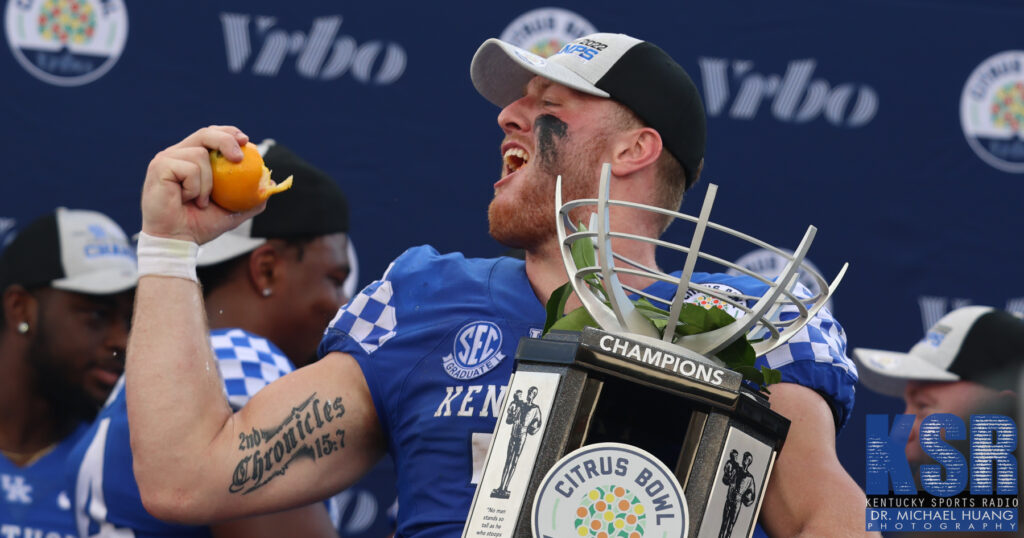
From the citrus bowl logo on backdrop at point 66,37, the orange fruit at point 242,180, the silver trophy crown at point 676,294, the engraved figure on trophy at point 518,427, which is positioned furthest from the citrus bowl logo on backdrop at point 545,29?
the engraved figure on trophy at point 518,427

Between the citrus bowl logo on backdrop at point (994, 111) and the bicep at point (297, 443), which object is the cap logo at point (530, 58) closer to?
the bicep at point (297, 443)

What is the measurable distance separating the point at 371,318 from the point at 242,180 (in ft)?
1.07

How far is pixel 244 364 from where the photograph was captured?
2252 millimetres

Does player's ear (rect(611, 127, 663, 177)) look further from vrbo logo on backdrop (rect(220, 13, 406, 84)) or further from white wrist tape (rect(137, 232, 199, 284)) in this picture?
vrbo logo on backdrop (rect(220, 13, 406, 84))

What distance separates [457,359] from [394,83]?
55.3 inches

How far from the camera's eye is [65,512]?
9.73ft

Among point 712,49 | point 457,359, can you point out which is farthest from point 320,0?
point 457,359

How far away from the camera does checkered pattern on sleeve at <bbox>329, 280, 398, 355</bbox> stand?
184 centimetres

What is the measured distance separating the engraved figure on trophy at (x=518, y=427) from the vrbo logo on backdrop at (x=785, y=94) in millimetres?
2045

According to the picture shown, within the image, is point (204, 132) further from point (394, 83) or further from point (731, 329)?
point (394, 83)

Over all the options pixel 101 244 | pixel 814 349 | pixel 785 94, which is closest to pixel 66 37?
pixel 101 244

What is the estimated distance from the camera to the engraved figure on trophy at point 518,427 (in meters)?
1.26

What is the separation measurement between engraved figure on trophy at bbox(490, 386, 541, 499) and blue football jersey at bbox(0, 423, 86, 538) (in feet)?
6.45

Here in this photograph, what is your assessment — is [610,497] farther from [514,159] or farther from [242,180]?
[514,159]
